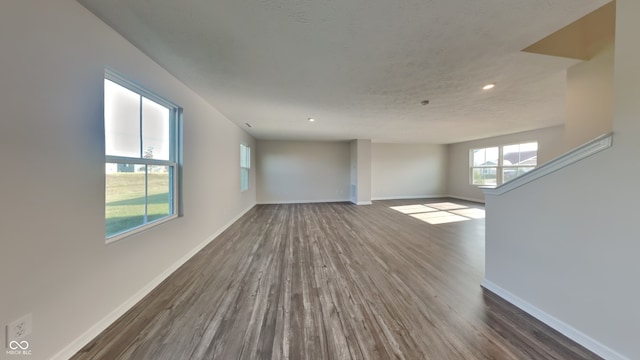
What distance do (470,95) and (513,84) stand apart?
18.7 inches

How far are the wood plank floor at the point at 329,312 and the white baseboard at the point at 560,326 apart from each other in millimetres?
50

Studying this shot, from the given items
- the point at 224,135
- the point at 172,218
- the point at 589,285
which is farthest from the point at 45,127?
the point at 589,285

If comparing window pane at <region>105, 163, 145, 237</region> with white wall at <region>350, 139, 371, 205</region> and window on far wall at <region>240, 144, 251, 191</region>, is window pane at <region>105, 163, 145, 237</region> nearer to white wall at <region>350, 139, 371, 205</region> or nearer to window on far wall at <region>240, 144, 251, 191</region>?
window on far wall at <region>240, 144, 251, 191</region>

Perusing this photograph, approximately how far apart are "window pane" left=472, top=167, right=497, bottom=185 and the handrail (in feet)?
21.7

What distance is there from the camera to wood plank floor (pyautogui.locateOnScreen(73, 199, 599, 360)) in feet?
4.82

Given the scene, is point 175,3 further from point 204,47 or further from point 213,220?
point 213,220

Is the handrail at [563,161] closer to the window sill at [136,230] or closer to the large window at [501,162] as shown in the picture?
the window sill at [136,230]

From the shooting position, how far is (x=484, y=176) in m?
7.70

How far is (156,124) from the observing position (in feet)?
8.03

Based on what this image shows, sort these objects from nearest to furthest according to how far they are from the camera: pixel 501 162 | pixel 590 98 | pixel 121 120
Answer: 1. pixel 121 120
2. pixel 590 98
3. pixel 501 162

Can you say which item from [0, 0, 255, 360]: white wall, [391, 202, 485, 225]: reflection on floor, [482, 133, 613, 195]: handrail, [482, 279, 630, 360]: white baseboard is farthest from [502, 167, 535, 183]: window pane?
[0, 0, 255, 360]: white wall

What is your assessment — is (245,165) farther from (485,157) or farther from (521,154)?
(521,154)

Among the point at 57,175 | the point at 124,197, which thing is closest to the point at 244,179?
the point at 124,197

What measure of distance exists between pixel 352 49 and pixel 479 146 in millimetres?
8051
